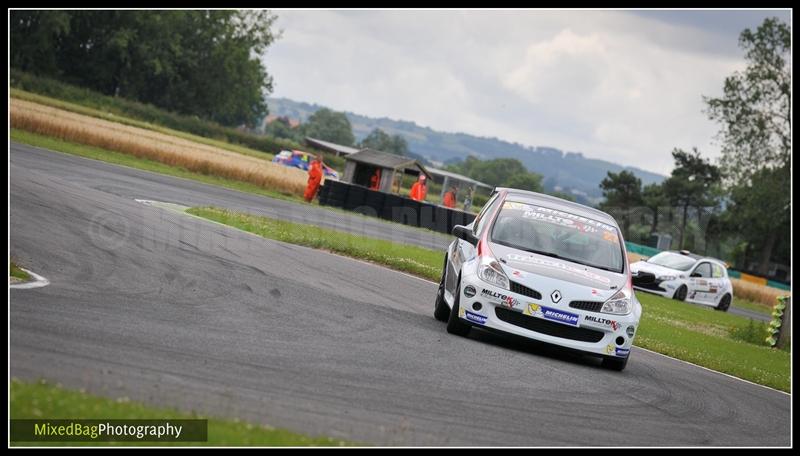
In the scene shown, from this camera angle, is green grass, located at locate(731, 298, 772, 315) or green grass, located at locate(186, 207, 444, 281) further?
green grass, located at locate(731, 298, 772, 315)

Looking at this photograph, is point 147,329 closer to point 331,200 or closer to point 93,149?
point 331,200

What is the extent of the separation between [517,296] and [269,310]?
2598mm

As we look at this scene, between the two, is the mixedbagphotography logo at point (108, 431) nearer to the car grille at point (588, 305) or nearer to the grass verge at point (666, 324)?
the car grille at point (588, 305)

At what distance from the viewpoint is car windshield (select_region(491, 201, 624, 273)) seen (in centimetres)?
1221

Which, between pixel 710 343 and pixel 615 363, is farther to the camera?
pixel 710 343

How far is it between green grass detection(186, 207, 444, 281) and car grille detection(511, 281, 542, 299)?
799cm

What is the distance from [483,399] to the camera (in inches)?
328

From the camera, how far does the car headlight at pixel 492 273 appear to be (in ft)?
36.9

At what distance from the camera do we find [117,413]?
599 centimetres

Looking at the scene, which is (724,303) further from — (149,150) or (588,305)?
(588,305)

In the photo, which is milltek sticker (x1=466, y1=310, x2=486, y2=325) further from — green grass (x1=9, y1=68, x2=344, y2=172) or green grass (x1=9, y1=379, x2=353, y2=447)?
green grass (x1=9, y1=68, x2=344, y2=172)

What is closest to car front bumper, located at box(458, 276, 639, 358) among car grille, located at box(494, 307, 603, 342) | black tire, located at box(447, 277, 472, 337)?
car grille, located at box(494, 307, 603, 342)

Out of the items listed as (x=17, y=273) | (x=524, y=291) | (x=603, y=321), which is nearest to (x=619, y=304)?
(x=603, y=321)

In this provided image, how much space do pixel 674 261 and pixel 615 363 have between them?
2235 cm
